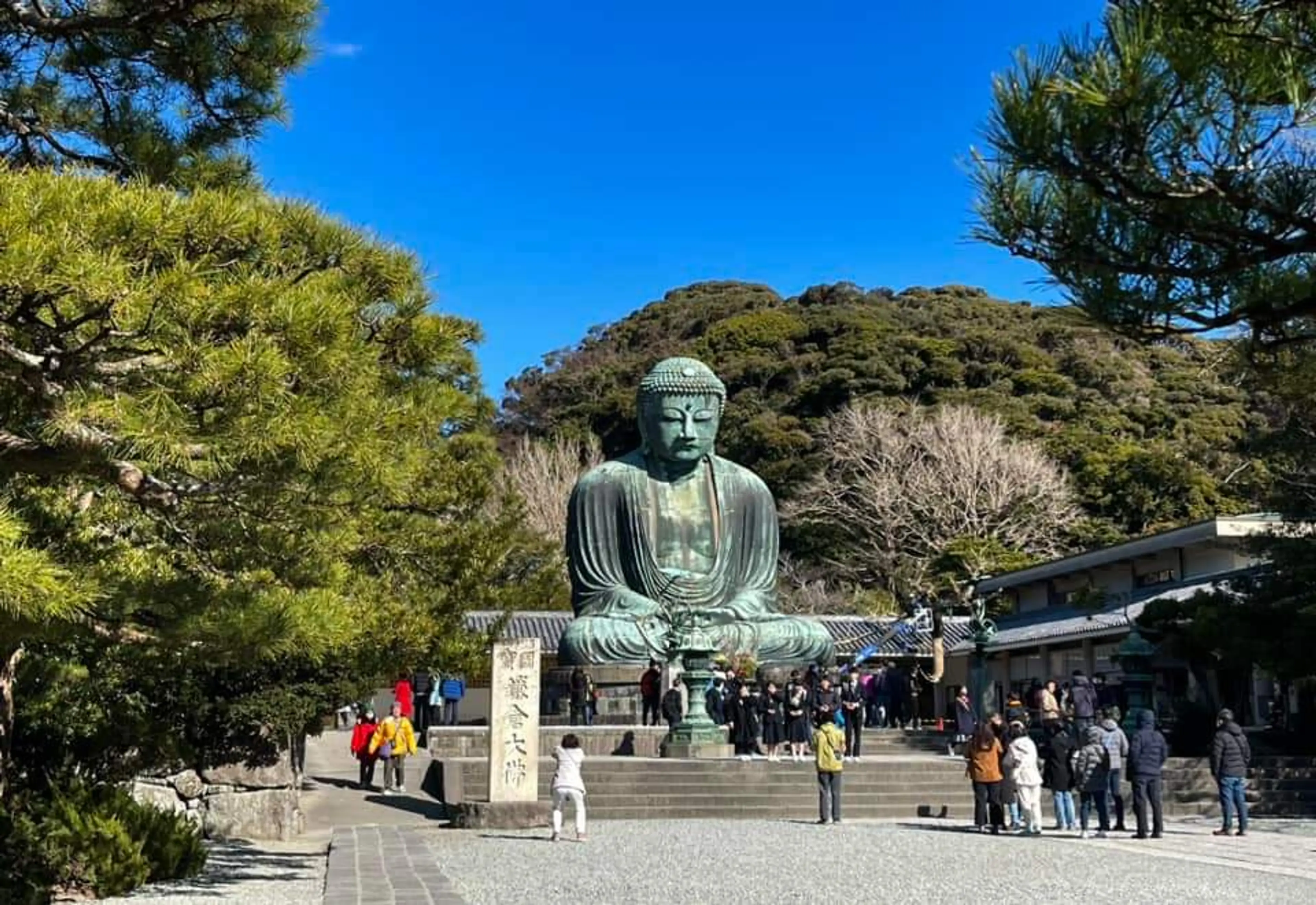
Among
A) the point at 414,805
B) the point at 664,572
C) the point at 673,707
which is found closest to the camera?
the point at 414,805

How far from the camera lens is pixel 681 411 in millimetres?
24125

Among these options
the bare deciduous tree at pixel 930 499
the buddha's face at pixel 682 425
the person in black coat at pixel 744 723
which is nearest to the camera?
the person in black coat at pixel 744 723

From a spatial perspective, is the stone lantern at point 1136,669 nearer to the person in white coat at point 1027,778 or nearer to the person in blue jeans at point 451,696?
the person in white coat at point 1027,778

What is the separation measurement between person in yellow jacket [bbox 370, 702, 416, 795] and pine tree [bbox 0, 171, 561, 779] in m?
8.50

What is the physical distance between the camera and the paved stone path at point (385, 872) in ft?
26.6

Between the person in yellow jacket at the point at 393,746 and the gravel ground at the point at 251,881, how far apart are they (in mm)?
4470

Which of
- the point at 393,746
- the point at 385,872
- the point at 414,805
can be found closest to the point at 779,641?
the point at 393,746

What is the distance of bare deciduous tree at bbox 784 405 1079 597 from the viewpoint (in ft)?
121

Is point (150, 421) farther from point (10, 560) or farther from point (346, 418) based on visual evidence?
point (346, 418)

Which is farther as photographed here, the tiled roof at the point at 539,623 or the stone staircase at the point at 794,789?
the tiled roof at the point at 539,623

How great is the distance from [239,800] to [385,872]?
3597mm

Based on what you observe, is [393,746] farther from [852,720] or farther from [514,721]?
[852,720]

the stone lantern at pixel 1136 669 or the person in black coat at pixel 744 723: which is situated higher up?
the stone lantern at pixel 1136 669

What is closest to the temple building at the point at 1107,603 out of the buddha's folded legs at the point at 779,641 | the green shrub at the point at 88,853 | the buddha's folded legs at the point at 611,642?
the buddha's folded legs at the point at 779,641
